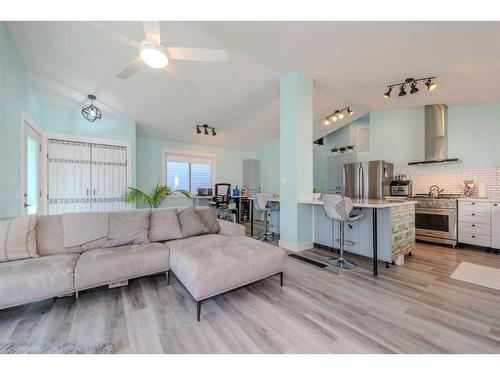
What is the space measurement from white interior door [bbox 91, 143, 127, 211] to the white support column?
3628mm

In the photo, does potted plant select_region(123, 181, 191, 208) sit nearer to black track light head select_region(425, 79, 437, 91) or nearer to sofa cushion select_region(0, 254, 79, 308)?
sofa cushion select_region(0, 254, 79, 308)

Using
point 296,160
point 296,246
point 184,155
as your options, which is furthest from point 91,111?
point 296,246

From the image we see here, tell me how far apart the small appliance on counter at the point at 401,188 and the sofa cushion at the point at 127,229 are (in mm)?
4881

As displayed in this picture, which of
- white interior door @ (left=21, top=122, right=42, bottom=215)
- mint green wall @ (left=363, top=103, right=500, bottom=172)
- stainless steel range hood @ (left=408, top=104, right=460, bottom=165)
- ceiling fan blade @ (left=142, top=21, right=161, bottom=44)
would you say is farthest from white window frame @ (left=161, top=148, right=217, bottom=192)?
stainless steel range hood @ (left=408, top=104, right=460, bottom=165)

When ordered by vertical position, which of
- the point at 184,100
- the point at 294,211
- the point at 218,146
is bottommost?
the point at 294,211

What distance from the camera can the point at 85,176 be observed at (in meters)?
4.32

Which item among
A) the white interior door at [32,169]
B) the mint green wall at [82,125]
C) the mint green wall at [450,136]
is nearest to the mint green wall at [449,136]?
the mint green wall at [450,136]

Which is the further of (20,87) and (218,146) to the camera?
(218,146)

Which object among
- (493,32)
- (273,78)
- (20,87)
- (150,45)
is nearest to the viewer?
(150,45)

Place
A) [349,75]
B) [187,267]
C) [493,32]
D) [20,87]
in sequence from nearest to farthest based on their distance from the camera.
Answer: [187,267], [493,32], [20,87], [349,75]

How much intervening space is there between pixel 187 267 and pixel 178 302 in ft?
1.33
